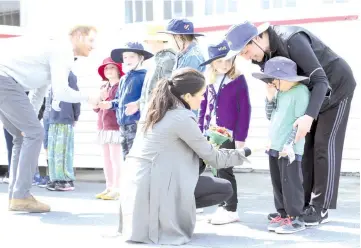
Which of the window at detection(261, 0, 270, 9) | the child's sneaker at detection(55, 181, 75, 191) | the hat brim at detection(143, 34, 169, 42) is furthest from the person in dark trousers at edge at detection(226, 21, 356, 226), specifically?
the window at detection(261, 0, 270, 9)

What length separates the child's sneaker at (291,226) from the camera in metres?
4.22

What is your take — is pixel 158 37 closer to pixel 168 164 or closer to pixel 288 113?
pixel 288 113

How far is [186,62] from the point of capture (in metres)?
4.84

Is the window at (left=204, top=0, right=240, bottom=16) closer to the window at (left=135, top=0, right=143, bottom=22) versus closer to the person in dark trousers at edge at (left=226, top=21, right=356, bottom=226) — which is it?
the window at (left=135, top=0, right=143, bottom=22)

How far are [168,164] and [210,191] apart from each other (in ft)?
1.12

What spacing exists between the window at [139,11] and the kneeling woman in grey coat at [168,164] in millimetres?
4127

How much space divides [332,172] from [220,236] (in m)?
0.88

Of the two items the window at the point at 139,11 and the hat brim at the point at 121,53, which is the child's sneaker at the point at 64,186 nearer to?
the hat brim at the point at 121,53

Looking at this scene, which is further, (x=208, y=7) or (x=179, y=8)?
(x=179, y=8)

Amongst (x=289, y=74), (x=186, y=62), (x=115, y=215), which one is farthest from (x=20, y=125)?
(x=289, y=74)

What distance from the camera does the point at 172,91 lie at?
4.05 m

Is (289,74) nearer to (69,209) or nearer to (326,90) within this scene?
(326,90)

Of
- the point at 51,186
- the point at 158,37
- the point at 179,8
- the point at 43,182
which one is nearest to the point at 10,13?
the point at 179,8

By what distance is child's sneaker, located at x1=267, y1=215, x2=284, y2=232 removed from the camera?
14.1 ft
